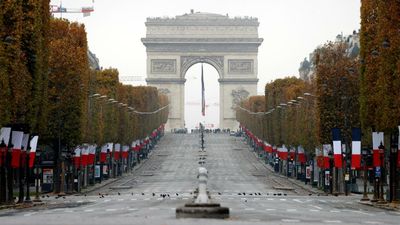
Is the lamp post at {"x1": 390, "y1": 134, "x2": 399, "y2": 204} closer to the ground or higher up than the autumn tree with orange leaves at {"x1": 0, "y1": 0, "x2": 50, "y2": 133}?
closer to the ground

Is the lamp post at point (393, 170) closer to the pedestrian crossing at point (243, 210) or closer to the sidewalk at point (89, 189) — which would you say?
the pedestrian crossing at point (243, 210)

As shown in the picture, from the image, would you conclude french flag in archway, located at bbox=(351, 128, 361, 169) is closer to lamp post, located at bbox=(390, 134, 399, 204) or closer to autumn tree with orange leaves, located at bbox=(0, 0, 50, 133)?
lamp post, located at bbox=(390, 134, 399, 204)

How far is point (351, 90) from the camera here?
315 feet

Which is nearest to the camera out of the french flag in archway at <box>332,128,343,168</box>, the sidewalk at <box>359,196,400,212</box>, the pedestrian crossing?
the pedestrian crossing

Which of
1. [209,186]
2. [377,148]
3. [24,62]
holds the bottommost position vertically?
[209,186]

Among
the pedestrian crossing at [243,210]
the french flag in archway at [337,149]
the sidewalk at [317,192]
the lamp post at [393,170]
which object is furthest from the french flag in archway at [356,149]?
the pedestrian crossing at [243,210]

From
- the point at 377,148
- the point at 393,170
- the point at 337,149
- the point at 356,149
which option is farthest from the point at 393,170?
the point at 337,149

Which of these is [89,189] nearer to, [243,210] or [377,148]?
[377,148]

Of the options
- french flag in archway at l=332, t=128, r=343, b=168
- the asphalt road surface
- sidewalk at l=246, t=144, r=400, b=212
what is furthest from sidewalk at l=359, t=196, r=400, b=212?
french flag in archway at l=332, t=128, r=343, b=168

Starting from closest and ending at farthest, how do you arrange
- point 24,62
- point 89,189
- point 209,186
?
point 24,62
point 89,189
point 209,186

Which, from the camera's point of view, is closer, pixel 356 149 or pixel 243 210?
pixel 243 210

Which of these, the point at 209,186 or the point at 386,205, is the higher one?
the point at 209,186

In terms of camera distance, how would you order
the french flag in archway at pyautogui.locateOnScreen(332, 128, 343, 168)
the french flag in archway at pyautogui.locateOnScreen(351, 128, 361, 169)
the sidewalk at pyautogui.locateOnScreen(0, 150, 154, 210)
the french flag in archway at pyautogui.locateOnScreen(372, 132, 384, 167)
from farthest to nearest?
the french flag in archway at pyautogui.locateOnScreen(332, 128, 343, 168)
the french flag in archway at pyautogui.locateOnScreen(351, 128, 361, 169)
the french flag in archway at pyautogui.locateOnScreen(372, 132, 384, 167)
the sidewalk at pyautogui.locateOnScreen(0, 150, 154, 210)

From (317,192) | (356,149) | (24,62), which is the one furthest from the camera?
(317,192)
